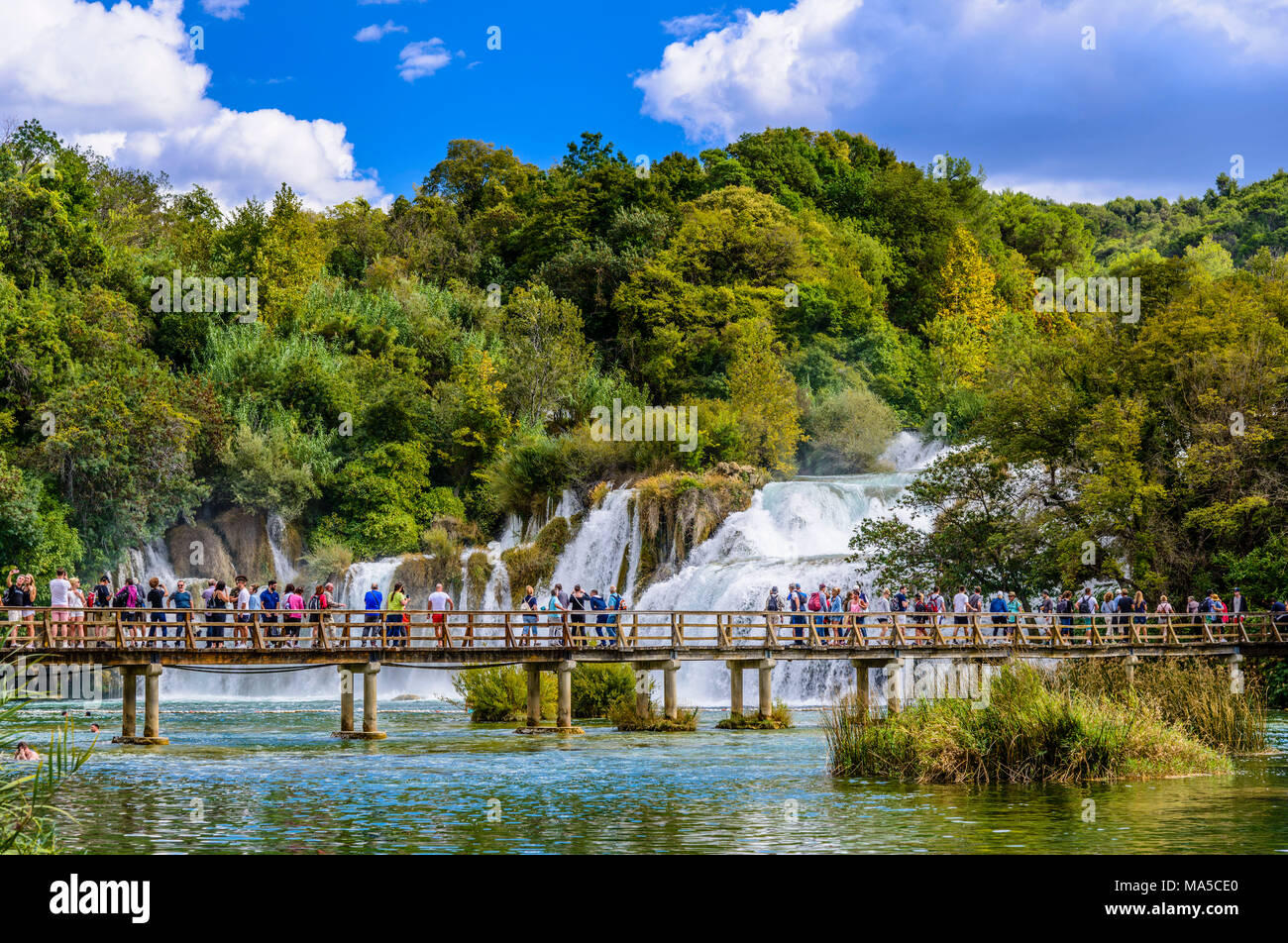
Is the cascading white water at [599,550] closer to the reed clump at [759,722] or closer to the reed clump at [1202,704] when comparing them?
the reed clump at [759,722]

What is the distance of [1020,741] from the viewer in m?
20.9

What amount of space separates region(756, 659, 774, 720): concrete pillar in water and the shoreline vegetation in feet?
28.9

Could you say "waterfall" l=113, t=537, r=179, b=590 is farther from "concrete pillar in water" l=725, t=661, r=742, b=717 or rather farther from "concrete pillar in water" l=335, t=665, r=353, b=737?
"concrete pillar in water" l=725, t=661, r=742, b=717

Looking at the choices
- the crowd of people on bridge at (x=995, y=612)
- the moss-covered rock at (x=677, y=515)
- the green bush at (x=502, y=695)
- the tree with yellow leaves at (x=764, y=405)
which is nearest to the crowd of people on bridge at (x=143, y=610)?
the green bush at (x=502, y=695)

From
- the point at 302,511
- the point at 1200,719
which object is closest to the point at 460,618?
the point at 302,511

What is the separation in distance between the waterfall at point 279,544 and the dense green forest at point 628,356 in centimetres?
65

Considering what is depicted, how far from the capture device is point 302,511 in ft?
199

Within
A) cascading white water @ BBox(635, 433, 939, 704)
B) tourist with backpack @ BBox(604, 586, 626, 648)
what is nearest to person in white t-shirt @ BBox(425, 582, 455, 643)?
tourist with backpack @ BBox(604, 586, 626, 648)

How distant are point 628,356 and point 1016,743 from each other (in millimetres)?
54339

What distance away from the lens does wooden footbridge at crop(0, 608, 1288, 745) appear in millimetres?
28500

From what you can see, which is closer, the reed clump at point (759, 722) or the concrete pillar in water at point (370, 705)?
the concrete pillar in water at point (370, 705)

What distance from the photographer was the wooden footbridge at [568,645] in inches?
1122

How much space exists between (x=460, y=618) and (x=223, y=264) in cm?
2563
